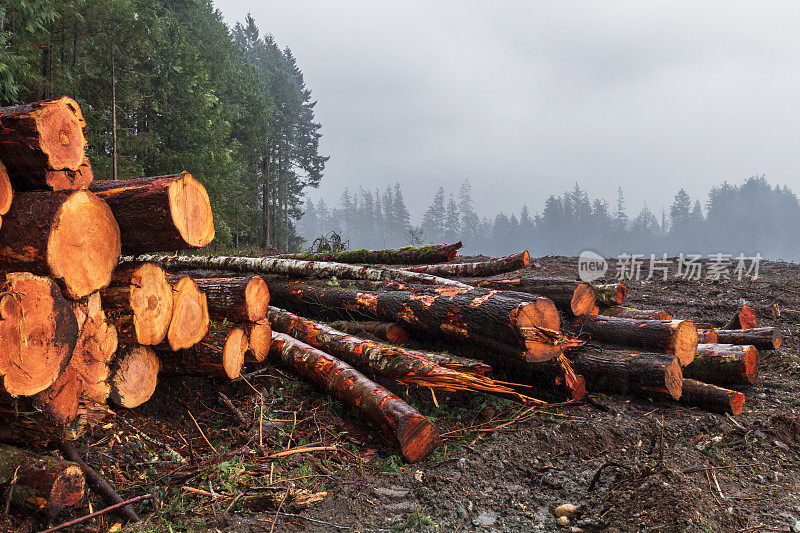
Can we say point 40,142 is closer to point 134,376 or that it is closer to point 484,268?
point 134,376

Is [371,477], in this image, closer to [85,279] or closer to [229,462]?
[229,462]

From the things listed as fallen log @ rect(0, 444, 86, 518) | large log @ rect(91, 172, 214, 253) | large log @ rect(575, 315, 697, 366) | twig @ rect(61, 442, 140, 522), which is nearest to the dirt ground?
twig @ rect(61, 442, 140, 522)

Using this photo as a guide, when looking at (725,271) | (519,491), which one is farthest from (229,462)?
(725,271)

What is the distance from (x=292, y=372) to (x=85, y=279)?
2411mm

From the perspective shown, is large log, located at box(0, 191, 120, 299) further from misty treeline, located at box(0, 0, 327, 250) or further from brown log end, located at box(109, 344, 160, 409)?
misty treeline, located at box(0, 0, 327, 250)

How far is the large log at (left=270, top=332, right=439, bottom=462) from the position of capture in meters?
3.37

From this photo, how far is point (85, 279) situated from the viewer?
295 cm

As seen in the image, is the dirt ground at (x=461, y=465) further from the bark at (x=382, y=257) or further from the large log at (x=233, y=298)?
the bark at (x=382, y=257)

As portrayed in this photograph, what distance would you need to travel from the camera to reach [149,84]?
16891 millimetres

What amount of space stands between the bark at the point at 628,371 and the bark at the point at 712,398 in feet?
0.62

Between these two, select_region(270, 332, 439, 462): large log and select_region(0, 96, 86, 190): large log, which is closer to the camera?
select_region(0, 96, 86, 190): large log

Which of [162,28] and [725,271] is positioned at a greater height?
[162,28]

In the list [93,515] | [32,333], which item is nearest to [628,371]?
→ [93,515]

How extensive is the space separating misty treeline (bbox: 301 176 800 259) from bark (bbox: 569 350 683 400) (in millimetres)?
69737
